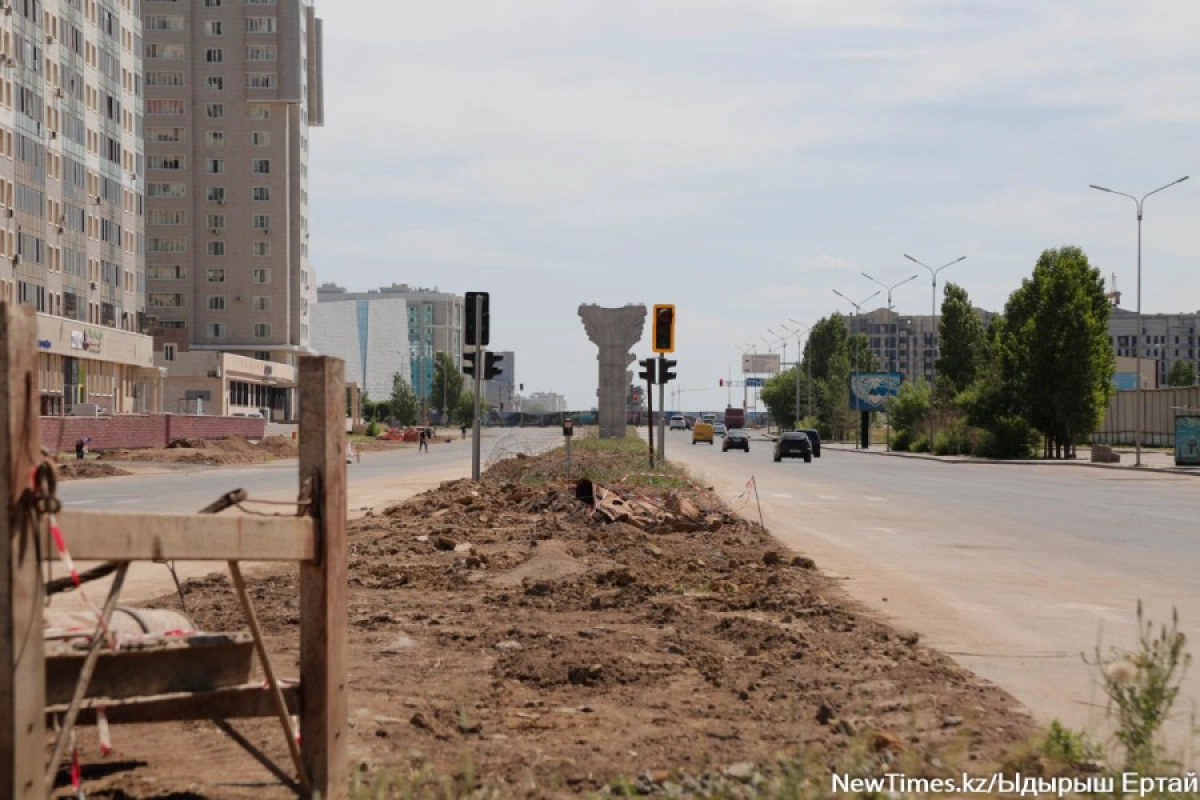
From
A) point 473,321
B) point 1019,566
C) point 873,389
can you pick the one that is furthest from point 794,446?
point 1019,566

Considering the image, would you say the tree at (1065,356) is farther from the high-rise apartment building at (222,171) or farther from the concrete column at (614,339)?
the high-rise apartment building at (222,171)

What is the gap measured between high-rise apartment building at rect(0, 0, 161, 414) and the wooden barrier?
6667 cm

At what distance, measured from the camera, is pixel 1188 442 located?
58406mm

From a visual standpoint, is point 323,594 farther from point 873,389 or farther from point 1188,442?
point 873,389

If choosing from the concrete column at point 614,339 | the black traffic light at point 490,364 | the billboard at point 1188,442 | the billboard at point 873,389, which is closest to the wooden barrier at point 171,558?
the black traffic light at point 490,364

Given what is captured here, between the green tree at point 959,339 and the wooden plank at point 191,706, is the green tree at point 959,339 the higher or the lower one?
the higher one

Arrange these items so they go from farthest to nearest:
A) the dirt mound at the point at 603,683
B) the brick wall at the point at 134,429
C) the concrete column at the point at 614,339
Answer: the concrete column at the point at 614,339
the brick wall at the point at 134,429
the dirt mound at the point at 603,683

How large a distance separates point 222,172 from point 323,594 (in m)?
129

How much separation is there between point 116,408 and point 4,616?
276ft

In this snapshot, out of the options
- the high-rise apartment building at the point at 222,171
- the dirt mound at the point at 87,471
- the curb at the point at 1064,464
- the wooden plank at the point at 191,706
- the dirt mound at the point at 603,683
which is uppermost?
the high-rise apartment building at the point at 222,171

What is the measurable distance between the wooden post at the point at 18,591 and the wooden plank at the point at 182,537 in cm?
12

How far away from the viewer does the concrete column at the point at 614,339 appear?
82000mm

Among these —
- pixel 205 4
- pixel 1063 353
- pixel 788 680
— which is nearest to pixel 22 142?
pixel 1063 353

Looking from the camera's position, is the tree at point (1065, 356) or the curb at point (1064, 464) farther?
the tree at point (1065, 356)
